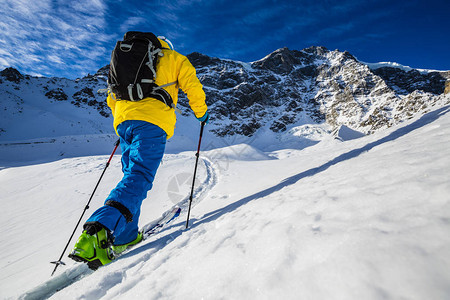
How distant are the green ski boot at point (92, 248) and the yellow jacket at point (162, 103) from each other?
124 cm

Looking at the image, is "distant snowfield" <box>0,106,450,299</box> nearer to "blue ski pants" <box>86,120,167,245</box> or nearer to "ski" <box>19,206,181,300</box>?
"ski" <box>19,206,181,300</box>

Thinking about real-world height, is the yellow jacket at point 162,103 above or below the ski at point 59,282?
above

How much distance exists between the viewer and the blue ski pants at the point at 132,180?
1.58 m

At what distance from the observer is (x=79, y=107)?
119 ft

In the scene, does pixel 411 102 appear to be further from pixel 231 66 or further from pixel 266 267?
pixel 266 267

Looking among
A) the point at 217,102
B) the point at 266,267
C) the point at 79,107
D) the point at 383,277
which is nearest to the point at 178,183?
the point at 266,267

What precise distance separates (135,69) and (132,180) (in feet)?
4.32

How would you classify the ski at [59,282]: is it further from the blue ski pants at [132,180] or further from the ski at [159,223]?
the ski at [159,223]

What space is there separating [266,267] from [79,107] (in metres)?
47.2

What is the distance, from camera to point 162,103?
228cm

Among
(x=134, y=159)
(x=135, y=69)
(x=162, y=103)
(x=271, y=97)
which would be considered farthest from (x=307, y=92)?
(x=134, y=159)

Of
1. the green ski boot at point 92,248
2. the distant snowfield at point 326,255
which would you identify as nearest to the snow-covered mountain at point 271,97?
the green ski boot at point 92,248

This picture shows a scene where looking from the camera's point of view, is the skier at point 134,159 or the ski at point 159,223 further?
the ski at point 159,223

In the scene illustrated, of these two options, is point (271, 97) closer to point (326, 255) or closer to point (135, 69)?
point (135, 69)
